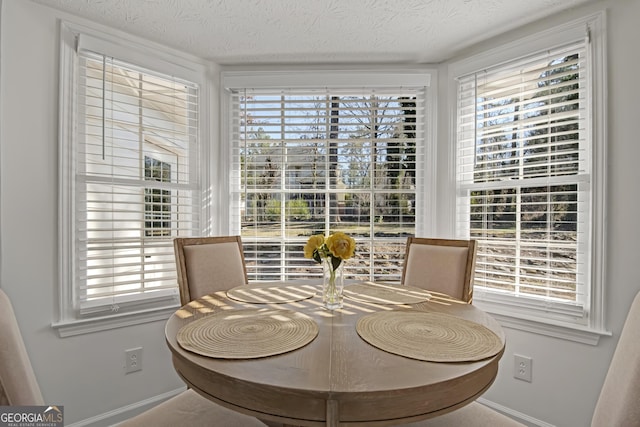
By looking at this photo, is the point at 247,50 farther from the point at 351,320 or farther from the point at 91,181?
the point at 351,320

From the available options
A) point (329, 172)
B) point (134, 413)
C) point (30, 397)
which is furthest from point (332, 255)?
point (134, 413)

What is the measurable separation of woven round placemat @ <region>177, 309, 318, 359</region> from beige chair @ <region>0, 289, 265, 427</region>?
31 centimetres

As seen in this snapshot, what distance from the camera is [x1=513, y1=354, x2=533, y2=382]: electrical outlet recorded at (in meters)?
1.96

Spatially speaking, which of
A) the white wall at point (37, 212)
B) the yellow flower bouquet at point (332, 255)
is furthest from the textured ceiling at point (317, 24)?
the yellow flower bouquet at point (332, 255)

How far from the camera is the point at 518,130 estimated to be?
6.87ft

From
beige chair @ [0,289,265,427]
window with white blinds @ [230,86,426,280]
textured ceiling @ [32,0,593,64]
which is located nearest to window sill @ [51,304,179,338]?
window with white blinds @ [230,86,426,280]

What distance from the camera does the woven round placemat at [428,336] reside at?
0.97 meters

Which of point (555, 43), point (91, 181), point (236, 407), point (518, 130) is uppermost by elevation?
point (555, 43)

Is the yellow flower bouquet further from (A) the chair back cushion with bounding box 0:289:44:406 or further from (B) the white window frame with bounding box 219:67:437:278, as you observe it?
(B) the white window frame with bounding box 219:67:437:278

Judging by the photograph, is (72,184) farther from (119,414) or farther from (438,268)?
(438,268)

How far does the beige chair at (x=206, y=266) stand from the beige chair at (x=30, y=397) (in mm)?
718

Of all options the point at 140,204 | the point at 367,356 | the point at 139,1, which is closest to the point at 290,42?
the point at 139,1

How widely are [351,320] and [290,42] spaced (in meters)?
1.86

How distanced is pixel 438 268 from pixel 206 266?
143 cm
